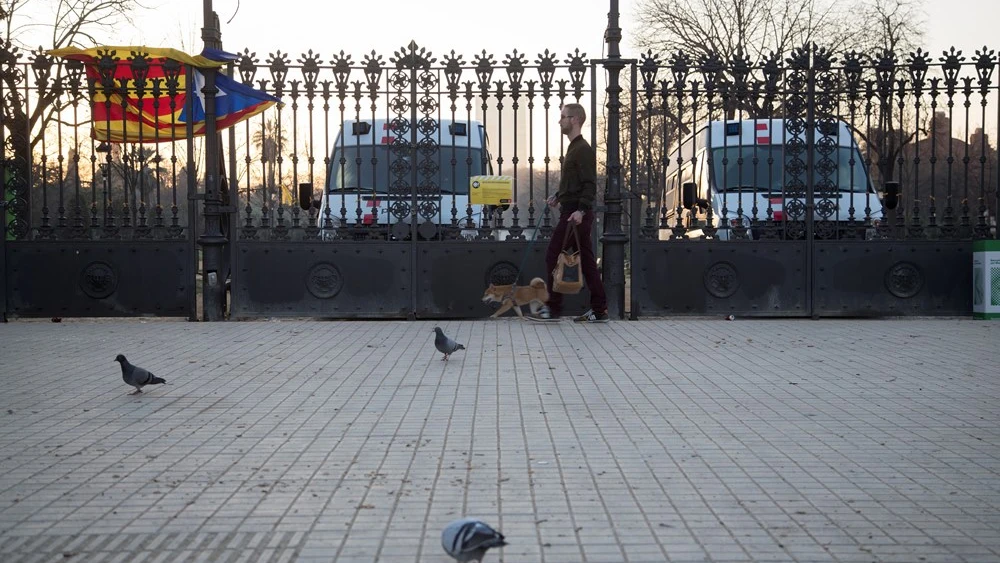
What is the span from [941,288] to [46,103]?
12495 millimetres

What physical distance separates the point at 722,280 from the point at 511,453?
29.5 feet

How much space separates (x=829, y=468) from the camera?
5980 millimetres

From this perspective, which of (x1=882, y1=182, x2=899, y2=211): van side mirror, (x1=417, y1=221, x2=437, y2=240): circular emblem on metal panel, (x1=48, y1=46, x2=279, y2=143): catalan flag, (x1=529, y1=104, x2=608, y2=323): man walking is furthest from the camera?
(x1=417, y1=221, x2=437, y2=240): circular emblem on metal panel

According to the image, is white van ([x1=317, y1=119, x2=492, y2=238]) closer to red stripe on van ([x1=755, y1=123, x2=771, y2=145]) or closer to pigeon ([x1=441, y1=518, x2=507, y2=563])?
red stripe on van ([x1=755, y1=123, x2=771, y2=145])

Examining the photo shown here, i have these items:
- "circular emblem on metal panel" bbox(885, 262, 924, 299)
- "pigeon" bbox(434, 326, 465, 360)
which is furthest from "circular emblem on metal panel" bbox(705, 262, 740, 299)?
"pigeon" bbox(434, 326, 465, 360)

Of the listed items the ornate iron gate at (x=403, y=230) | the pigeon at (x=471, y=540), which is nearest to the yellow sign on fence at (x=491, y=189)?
the ornate iron gate at (x=403, y=230)

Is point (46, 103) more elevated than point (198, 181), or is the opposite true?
point (46, 103)

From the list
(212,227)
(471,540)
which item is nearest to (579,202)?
(212,227)

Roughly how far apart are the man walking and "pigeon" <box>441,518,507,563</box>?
398 inches

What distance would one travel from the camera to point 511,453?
637 centimetres

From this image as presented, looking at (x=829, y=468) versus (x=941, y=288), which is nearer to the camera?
(x=829, y=468)

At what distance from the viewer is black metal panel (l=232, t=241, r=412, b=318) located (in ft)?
48.1

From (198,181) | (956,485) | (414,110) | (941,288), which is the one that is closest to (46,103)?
(198,181)

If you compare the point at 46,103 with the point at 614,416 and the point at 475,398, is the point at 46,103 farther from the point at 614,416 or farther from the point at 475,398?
the point at 614,416
